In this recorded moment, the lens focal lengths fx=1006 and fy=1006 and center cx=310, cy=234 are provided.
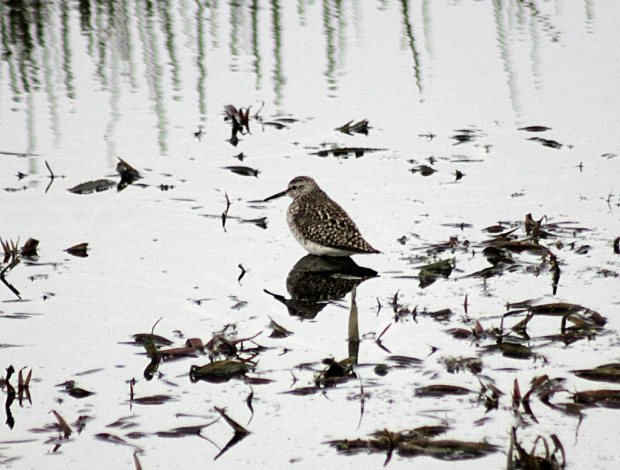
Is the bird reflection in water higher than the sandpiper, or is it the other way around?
the sandpiper

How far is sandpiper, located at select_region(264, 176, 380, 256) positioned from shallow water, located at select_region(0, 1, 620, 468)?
229 millimetres

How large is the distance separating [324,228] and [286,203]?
68.0 inches

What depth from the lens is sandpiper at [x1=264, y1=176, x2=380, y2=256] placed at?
26.8 ft

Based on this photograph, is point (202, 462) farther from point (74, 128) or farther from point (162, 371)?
point (74, 128)

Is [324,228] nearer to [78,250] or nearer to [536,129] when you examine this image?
[78,250]

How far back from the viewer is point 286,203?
996 cm

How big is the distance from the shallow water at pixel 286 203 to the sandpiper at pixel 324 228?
23 cm

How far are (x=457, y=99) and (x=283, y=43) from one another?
10.9 feet

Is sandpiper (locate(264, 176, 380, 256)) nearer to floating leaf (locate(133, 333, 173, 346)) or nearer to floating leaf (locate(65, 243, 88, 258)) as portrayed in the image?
floating leaf (locate(65, 243, 88, 258))

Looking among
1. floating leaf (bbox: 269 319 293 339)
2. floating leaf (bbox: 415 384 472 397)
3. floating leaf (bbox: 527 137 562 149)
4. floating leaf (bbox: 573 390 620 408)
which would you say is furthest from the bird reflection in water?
floating leaf (bbox: 527 137 562 149)

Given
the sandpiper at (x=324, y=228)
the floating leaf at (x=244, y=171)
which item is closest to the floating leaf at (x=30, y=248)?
the sandpiper at (x=324, y=228)

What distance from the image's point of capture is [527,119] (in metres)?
11.8

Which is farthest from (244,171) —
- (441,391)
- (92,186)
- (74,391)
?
(441,391)

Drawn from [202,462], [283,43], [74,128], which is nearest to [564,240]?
[202,462]
